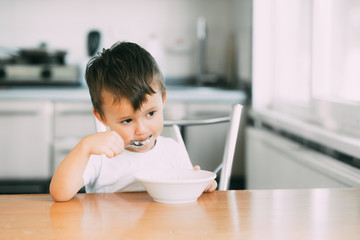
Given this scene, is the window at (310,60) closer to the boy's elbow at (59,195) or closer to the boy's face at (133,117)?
the boy's face at (133,117)

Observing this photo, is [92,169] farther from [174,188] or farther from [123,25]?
[123,25]

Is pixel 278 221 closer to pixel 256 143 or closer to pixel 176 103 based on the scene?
pixel 256 143

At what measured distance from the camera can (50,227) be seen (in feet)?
2.51

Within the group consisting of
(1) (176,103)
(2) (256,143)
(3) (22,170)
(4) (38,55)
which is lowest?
(3) (22,170)

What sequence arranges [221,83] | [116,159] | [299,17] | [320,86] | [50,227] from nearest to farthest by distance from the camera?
[50,227] < [116,159] < [320,86] < [299,17] < [221,83]

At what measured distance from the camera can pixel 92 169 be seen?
3.97ft

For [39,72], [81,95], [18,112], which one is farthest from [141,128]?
[39,72]

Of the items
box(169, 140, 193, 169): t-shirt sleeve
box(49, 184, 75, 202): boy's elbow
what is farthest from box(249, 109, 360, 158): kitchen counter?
box(49, 184, 75, 202): boy's elbow

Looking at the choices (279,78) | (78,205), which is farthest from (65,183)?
(279,78)

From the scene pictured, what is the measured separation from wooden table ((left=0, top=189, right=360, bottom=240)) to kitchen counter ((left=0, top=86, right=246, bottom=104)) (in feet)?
6.63

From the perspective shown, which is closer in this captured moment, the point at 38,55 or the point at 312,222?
the point at 312,222

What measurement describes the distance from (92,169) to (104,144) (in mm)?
240

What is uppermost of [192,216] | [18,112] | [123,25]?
[123,25]

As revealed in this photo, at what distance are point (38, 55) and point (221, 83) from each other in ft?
4.35
